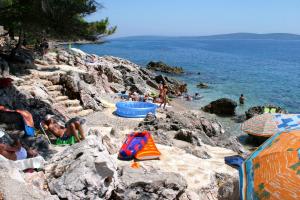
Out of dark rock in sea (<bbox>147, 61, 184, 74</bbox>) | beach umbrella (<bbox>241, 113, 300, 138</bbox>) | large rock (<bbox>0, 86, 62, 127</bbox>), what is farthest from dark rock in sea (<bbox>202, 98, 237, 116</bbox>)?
dark rock in sea (<bbox>147, 61, 184, 74</bbox>)

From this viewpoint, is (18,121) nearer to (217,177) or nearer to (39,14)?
(39,14)

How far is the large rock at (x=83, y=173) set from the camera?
662cm

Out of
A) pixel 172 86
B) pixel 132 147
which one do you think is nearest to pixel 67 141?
pixel 132 147

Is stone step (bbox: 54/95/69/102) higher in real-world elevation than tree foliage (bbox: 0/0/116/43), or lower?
lower

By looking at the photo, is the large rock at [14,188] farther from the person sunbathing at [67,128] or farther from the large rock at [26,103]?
the large rock at [26,103]

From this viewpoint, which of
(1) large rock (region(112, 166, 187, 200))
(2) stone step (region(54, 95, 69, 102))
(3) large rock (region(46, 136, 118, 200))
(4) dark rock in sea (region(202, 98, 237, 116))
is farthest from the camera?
(4) dark rock in sea (region(202, 98, 237, 116))

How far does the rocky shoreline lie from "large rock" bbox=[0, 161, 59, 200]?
16 mm

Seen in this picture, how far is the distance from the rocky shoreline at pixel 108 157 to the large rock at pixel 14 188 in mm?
16

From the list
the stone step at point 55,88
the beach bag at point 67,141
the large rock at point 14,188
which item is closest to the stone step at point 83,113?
the stone step at point 55,88

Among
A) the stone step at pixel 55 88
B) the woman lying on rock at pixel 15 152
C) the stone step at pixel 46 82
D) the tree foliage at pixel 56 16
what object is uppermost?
the tree foliage at pixel 56 16

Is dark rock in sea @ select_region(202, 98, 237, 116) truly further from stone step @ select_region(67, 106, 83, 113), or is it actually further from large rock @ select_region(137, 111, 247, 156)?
stone step @ select_region(67, 106, 83, 113)

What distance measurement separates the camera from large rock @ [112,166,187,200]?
7.36 m

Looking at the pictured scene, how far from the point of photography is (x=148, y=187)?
7465mm

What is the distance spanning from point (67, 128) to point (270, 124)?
1036 cm
